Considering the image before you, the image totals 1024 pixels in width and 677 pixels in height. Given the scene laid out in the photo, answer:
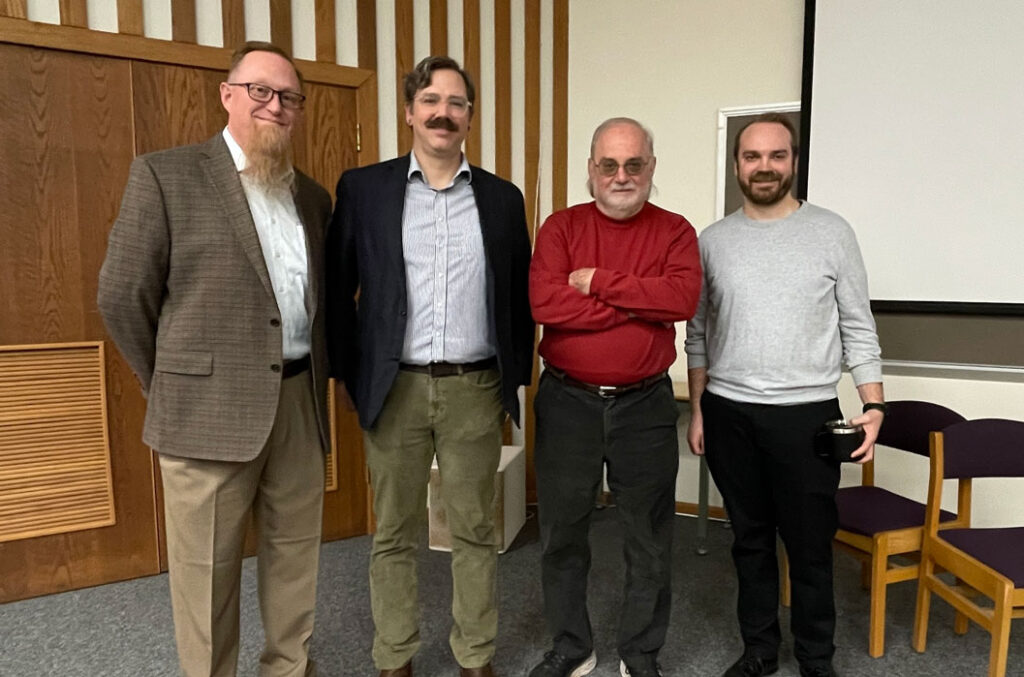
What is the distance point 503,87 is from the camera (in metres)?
3.67

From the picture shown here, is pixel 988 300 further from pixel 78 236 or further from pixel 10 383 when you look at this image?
pixel 10 383

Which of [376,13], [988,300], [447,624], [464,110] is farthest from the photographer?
[376,13]

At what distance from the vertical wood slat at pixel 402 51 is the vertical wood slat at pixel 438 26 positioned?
11cm

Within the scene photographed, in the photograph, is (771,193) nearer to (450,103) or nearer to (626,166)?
(626,166)

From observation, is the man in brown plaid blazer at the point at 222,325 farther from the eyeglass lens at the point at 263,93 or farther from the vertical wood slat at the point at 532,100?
the vertical wood slat at the point at 532,100

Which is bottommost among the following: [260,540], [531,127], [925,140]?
[260,540]

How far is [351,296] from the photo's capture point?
2.00m

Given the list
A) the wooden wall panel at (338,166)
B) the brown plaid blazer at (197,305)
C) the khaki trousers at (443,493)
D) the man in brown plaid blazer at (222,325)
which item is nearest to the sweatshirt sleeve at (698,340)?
the khaki trousers at (443,493)

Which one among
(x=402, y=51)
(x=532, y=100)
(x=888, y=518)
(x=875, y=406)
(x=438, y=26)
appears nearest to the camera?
(x=875, y=406)

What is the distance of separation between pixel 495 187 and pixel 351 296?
51 centimetres

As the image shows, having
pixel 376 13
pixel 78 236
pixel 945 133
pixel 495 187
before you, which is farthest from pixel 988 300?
pixel 78 236

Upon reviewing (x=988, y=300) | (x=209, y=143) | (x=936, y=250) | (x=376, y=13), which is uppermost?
(x=376, y=13)

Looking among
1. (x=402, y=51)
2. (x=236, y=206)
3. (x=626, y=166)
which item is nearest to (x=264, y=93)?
(x=236, y=206)

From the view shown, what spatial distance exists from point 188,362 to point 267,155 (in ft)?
1.74
